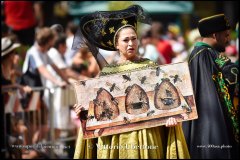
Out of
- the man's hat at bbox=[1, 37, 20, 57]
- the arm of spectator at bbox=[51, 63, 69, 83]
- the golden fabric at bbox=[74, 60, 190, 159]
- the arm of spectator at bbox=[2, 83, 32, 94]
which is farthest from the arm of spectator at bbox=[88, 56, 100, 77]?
the golden fabric at bbox=[74, 60, 190, 159]

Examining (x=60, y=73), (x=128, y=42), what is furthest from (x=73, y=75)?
(x=128, y=42)

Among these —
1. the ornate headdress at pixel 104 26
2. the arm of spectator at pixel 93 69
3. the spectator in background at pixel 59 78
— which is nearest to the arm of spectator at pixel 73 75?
the spectator in background at pixel 59 78

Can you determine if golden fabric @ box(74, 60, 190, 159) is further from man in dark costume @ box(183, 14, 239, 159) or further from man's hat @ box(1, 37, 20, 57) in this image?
man's hat @ box(1, 37, 20, 57)

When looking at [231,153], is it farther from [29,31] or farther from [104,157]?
[29,31]

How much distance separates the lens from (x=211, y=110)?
7414 millimetres

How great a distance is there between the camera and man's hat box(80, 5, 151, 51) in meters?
6.87

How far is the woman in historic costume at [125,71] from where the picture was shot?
6.66 meters

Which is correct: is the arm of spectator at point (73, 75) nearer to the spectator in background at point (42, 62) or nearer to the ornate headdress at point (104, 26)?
the spectator in background at point (42, 62)

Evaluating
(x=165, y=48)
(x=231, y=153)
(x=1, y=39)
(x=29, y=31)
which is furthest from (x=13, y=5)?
(x=231, y=153)

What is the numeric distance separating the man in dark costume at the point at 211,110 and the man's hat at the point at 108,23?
0.80 meters

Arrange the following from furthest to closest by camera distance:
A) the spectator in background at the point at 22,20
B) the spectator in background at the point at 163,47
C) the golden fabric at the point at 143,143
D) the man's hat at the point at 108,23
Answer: the spectator in background at the point at 163,47 < the spectator in background at the point at 22,20 < the man's hat at the point at 108,23 < the golden fabric at the point at 143,143

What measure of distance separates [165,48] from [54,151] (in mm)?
3955

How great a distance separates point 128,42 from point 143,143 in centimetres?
94

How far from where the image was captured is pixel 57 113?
35.2 feet
